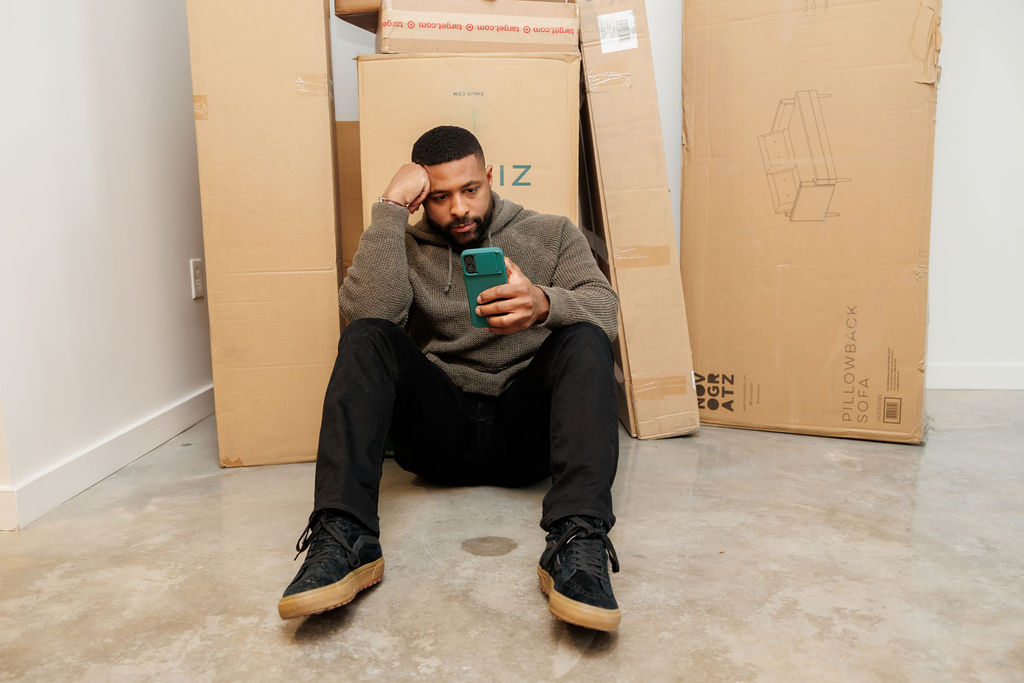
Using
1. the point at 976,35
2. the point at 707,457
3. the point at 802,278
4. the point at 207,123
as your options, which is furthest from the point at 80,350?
the point at 976,35

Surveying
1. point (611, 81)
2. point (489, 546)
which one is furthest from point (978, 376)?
point (489, 546)

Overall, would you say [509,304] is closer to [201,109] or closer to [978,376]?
[201,109]

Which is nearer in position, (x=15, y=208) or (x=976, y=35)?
(x=15, y=208)

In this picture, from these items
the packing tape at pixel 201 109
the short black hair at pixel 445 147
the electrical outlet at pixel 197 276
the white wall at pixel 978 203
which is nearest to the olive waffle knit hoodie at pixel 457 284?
the short black hair at pixel 445 147

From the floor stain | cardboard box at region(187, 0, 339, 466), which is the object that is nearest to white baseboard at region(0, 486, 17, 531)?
cardboard box at region(187, 0, 339, 466)

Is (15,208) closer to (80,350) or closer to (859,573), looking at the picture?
(80,350)

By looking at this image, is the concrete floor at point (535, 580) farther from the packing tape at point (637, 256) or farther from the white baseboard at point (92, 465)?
the packing tape at point (637, 256)

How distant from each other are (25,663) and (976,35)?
289 centimetres

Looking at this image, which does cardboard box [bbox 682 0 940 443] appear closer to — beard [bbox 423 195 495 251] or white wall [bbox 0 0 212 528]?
beard [bbox 423 195 495 251]

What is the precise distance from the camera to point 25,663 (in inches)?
→ 37.4

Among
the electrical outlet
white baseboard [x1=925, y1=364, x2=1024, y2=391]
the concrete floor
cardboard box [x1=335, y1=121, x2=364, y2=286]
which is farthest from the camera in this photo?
white baseboard [x1=925, y1=364, x2=1024, y2=391]

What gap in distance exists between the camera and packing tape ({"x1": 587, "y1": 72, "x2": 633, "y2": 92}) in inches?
78.5

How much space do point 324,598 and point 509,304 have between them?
509 millimetres

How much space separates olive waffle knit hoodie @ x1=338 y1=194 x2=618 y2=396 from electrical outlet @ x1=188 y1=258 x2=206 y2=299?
3.30 feet
